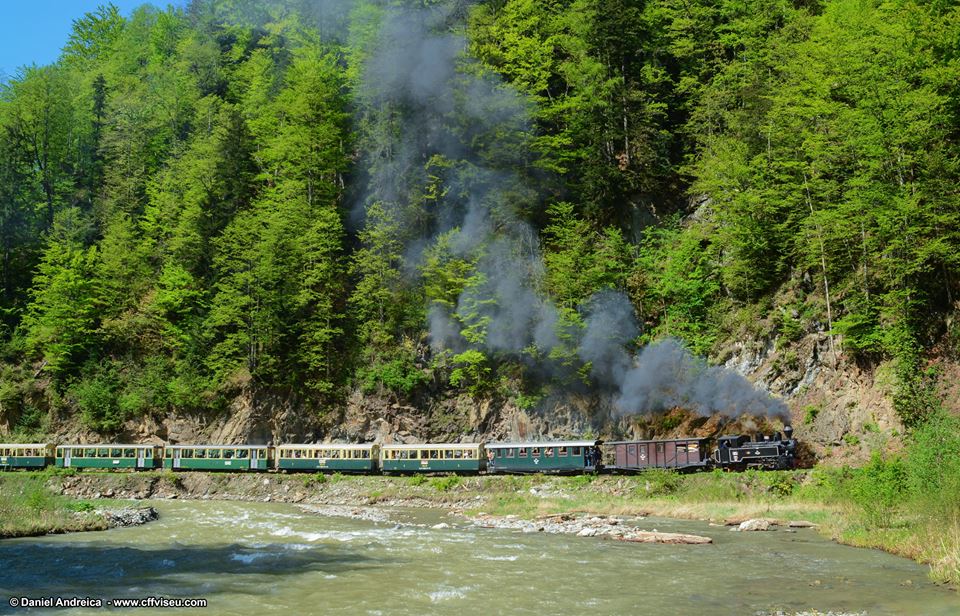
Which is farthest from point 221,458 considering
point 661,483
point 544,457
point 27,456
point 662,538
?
point 662,538

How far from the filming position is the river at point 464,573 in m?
12.6

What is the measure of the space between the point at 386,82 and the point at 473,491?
30.2m

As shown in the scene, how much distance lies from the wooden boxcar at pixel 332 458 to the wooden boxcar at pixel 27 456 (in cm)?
1572

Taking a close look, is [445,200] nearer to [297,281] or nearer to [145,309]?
[297,281]

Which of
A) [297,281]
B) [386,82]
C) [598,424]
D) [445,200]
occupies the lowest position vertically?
[598,424]

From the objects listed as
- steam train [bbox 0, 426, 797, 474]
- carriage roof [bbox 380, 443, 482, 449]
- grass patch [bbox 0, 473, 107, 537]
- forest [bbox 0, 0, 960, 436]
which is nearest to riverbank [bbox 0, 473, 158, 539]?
grass patch [bbox 0, 473, 107, 537]

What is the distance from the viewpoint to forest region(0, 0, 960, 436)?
95.8 ft

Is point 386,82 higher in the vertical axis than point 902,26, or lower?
higher

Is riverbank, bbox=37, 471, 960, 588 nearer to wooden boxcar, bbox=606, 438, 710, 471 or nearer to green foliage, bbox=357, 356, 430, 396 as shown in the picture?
wooden boxcar, bbox=606, 438, 710, 471

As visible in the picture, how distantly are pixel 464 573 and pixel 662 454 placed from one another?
54.2 feet

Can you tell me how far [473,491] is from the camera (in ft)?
103

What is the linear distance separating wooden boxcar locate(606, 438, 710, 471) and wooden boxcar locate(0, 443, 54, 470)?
112 ft

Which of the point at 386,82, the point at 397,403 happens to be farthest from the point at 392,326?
the point at 386,82

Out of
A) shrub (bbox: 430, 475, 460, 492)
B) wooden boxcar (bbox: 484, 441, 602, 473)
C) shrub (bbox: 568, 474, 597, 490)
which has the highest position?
wooden boxcar (bbox: 484, 441, 602, 473)
